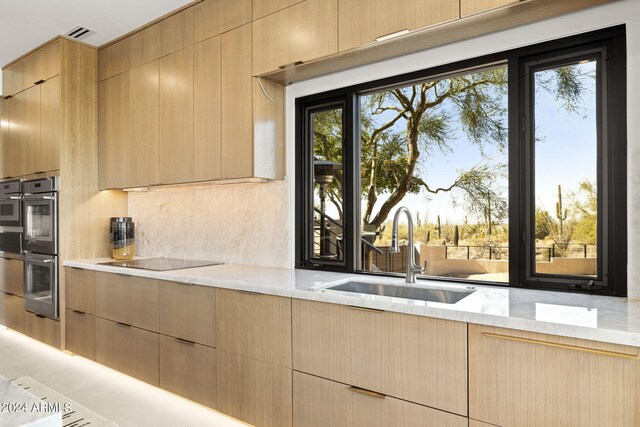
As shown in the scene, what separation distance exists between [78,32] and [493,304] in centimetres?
364

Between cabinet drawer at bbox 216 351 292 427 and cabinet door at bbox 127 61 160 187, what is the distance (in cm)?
161

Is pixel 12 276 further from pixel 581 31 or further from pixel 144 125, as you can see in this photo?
pixel 581 31

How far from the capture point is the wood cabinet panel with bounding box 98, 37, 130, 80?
11.4ft

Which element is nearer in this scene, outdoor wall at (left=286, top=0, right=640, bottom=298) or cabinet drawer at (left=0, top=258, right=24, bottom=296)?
outdoor wall at (left=286, top=0, right=640, bottom=298)

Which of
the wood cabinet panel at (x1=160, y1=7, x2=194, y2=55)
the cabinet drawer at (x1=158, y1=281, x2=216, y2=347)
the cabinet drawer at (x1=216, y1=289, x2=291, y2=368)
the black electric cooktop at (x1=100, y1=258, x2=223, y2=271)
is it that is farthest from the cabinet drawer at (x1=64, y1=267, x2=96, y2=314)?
the wood cabinet panel at (x1=160, y1=7, x2=194, y2=55)

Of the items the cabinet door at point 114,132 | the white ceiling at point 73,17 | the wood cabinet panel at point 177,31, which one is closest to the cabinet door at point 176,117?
the wood cabinet panel at point 177,31

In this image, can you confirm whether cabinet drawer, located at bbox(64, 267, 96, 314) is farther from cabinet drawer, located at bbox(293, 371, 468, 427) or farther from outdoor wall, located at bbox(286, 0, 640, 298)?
outdoor wall, located at bbox(286, 0, 640, 298)

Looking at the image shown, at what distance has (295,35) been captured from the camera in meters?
2.42

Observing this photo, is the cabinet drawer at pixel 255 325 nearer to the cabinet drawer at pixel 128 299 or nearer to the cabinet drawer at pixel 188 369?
the cabinet drawer at pixel 188 369

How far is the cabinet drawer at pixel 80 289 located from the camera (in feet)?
10.6

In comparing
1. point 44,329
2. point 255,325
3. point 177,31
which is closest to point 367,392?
point 255,325

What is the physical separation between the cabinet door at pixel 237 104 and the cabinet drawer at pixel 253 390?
1.15m

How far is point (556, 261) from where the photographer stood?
2021 millimetres

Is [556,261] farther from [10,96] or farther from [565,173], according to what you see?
[10,96]
